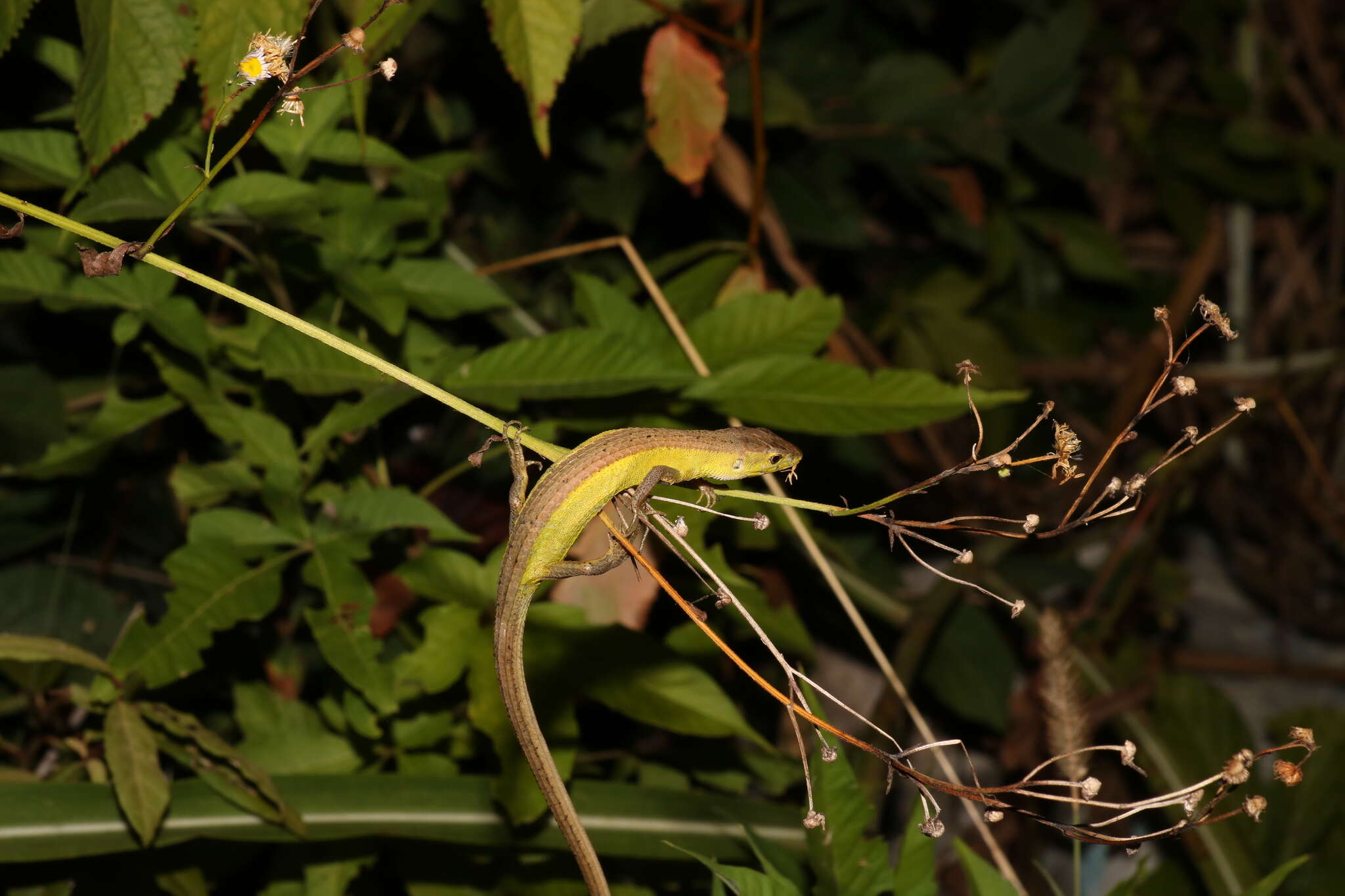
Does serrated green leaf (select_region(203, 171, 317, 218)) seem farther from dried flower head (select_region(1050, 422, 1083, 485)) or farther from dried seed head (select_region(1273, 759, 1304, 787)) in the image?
dried seed head (select_region(1273, 759, 1304, 787))

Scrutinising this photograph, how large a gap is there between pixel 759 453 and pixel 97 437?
1.38 meters

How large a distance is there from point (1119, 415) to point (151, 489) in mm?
3164

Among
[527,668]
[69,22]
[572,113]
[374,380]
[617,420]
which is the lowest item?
[527,668]

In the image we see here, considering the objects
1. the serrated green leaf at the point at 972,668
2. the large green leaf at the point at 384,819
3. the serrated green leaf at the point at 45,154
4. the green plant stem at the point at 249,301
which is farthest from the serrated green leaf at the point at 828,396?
the serrated green leaf at the point at 972,668

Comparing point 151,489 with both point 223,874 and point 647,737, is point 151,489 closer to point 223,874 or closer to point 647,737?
point 223,874

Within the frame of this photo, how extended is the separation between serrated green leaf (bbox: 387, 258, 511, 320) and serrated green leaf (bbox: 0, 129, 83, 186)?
0.57 metres

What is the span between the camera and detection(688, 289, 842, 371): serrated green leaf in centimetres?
206

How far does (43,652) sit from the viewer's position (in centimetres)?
175

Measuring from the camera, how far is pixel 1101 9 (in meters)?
4.48

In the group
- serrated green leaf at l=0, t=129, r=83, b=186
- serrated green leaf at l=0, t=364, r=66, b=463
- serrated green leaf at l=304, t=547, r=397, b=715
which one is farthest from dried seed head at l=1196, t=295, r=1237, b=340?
serrated green leaf at l=0, t=364, r=66, b=463

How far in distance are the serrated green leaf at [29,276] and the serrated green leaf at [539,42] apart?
901 mm

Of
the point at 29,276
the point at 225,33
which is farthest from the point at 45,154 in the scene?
the point at 225,33

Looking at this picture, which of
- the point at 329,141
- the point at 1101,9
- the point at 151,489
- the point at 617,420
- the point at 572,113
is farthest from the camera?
the point at 1101,9

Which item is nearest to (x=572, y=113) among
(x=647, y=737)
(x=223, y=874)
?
(x=647, y=737)
